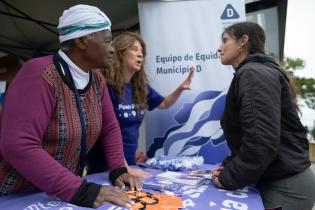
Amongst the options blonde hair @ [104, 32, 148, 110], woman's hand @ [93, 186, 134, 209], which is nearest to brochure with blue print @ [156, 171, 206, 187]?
woman's hand @ [93, 186, 134, 209]

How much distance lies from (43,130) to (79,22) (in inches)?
18.4

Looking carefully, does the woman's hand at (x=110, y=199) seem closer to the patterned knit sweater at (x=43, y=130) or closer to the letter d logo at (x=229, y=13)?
the patterned knit sweater at (x=43, y=130)

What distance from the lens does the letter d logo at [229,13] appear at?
3.07 m

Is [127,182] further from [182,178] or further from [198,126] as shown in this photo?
[198,126]

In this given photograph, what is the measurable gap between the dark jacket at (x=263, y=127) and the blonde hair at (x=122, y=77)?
89 cm

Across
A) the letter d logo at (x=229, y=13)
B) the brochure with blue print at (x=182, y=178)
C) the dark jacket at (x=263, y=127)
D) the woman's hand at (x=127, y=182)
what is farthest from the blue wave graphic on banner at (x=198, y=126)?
the woman's hand at (x=127, y=182)

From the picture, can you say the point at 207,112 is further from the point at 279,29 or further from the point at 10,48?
the point at 10,48

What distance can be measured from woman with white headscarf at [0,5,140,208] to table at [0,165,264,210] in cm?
5

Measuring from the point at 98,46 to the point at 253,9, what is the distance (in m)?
2.56

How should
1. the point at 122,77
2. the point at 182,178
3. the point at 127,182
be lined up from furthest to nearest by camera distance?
the point at 122,77
the point at 182,178
the point at 127,182

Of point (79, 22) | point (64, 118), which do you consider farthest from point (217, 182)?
point (79, 22)

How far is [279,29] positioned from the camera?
3.79 meters

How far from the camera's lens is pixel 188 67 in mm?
3121

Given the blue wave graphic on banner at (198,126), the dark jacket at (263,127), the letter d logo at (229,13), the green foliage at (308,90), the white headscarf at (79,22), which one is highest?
the letter d logo at (229,13)
